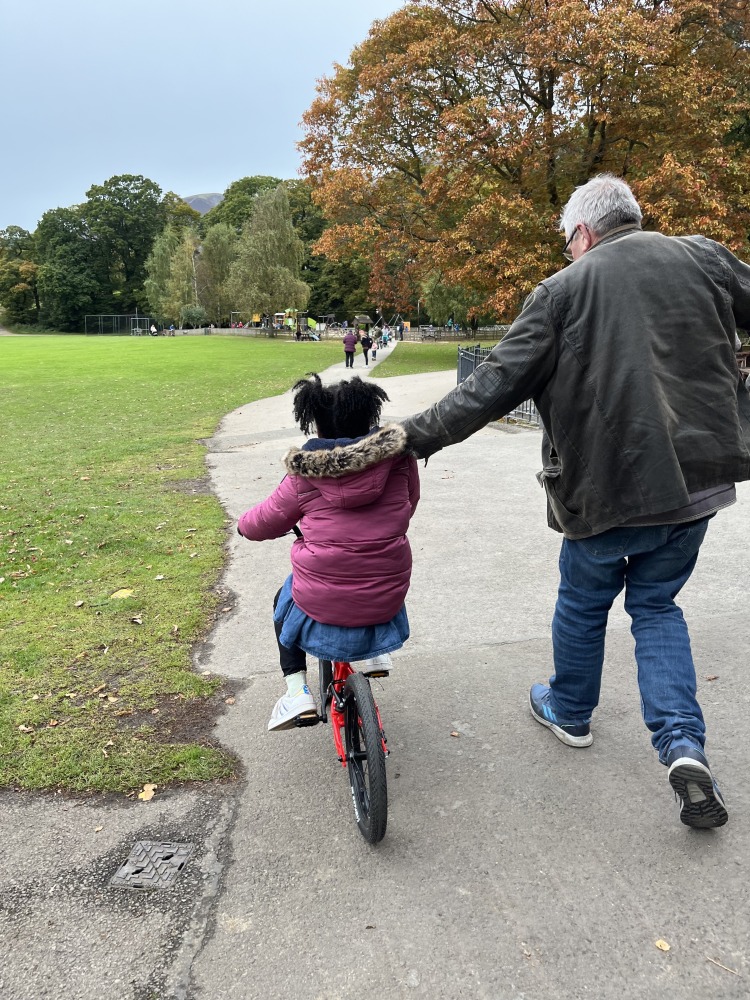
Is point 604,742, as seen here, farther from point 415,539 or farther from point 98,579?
point 98,579

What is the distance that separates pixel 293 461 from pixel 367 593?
55cm

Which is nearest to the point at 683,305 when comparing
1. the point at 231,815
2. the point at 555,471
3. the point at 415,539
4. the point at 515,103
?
the point at 555,471

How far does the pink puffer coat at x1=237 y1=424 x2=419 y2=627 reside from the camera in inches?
103

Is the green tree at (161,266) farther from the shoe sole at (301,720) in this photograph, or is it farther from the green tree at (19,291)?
the shoe sole at (301,720)

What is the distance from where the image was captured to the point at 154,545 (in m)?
6.29

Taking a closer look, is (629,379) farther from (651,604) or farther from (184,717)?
(184,717)

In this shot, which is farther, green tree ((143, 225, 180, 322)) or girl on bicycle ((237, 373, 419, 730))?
green tree ((143, 225, 180, 322))

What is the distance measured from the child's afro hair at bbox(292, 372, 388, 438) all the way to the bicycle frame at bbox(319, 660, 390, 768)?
87cm

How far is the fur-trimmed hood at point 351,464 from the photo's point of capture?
8.32 feet

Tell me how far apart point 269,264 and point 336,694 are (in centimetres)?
6136

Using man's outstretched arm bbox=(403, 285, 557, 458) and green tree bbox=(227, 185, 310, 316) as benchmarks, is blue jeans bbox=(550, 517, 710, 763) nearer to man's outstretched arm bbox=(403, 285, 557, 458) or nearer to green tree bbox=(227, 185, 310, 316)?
man's outstretched arm bbox=(403, 285, 557, 458)

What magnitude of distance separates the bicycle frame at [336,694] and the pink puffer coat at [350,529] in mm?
264

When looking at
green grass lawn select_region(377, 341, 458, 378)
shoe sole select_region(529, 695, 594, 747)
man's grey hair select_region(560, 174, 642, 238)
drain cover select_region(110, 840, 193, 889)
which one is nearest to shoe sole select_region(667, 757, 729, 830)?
shoe sole select_region(529, 695, 594, 747)

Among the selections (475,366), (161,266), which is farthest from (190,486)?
(161,266)
